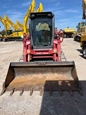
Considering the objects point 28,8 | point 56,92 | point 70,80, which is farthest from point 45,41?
point 28,8

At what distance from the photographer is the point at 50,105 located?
4535mm

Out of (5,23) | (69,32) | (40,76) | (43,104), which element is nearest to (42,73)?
(40,76)


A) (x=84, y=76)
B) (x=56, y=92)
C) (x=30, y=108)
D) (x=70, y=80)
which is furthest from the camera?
(x=84, y=76)

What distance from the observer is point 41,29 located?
8.13 meters

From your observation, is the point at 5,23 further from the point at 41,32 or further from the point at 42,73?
the point at 42,73

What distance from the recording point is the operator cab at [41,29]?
8055 millimetres

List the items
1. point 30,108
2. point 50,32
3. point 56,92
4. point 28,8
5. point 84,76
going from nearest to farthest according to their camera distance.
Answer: point 30,108 < point 56,92 < point 84,76 < point 50,32 < point 28,8

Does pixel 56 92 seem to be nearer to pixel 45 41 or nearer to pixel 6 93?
pixel 6 93

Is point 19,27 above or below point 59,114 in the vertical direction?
above

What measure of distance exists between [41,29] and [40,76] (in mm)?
2690

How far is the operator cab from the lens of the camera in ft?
26.4

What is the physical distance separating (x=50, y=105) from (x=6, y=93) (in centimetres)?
146

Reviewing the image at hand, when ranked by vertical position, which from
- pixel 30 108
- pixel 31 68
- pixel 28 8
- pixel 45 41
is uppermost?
pixel 28 8

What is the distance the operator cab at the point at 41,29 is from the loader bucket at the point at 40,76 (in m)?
2.10
